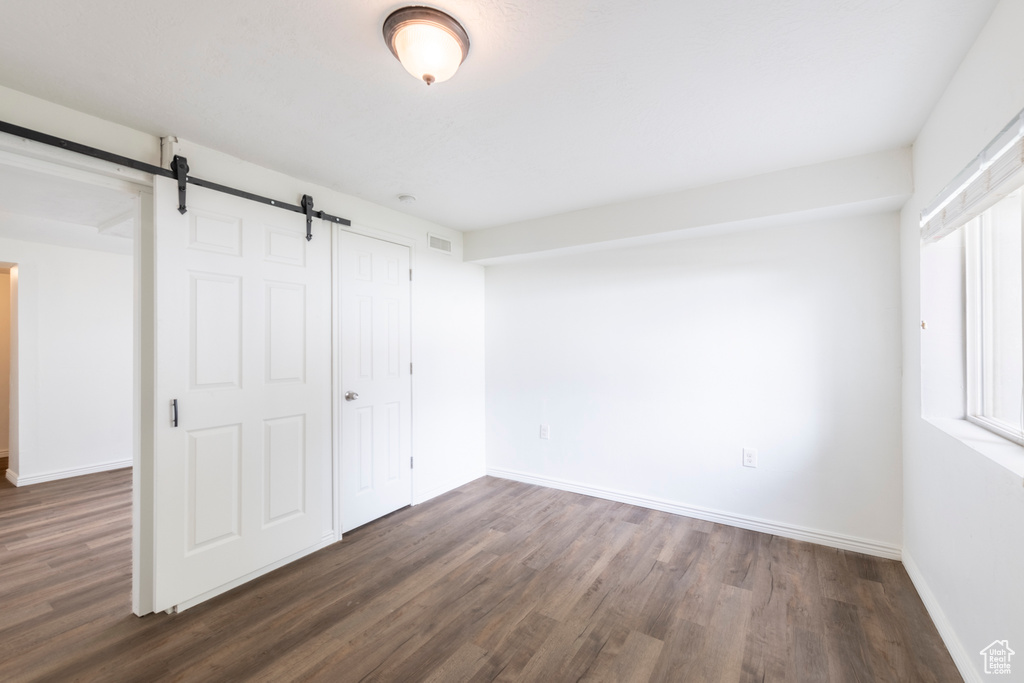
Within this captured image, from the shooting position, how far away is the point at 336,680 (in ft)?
5.66

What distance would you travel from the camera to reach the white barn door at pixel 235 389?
7.05ft

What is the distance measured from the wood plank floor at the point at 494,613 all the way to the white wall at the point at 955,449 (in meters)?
0.28

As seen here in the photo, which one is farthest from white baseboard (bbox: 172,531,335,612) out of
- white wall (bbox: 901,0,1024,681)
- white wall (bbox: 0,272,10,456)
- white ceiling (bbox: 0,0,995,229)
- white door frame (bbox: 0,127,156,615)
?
white wall (bbox: 0,272,10,456)

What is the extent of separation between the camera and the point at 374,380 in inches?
128

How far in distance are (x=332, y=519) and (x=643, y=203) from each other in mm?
3111

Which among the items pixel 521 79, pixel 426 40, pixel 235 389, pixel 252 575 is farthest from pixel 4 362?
pixel 521 79

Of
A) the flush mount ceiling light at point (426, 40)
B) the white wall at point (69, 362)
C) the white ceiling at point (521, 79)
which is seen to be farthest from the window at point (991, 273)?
the white wall at point (69, 362)

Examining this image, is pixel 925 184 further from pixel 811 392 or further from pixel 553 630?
pixel 553 630

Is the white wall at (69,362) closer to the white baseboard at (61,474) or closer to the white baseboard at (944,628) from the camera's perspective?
the white baseboard at (61,474)

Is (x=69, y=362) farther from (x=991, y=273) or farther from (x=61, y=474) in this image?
(x=991, y=273)

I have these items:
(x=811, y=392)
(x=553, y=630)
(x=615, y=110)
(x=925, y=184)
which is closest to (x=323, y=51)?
(x=615, y=110)

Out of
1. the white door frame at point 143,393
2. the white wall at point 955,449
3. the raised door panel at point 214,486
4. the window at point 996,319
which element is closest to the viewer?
the white wall at point 955,449

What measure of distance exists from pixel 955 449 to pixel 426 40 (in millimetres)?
2599

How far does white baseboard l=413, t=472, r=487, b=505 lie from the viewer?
11.9 ft
